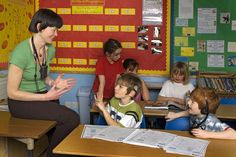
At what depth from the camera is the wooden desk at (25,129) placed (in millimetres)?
2215

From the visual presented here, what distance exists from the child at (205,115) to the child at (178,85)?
131cm

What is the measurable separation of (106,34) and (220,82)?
1647mm

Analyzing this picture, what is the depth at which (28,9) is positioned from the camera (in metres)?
4.72

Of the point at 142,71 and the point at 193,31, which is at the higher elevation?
the point at 193,31

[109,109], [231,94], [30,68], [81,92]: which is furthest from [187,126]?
[81,92]

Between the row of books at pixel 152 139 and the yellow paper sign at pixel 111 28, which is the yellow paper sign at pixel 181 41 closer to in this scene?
the yellow paper sign at pixel 111 28

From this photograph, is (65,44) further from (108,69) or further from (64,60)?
(108,69)

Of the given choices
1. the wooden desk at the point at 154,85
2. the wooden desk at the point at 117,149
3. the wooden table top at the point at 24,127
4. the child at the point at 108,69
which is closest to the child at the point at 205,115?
the wooden desk at the point at 117,149

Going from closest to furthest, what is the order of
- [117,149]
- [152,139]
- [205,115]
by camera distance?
[117,149]
[152,139]
[205,115]

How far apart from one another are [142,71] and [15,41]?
1694 mm

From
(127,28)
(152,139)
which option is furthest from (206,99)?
(127,28)

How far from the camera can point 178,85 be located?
3766mm

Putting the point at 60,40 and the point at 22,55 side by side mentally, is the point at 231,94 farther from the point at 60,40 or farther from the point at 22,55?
the point at 22,55

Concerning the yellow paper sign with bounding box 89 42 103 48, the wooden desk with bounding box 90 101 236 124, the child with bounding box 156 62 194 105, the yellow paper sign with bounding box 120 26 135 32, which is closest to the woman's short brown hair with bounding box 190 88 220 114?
the wooden desk with bounding box 90 101 236 124
